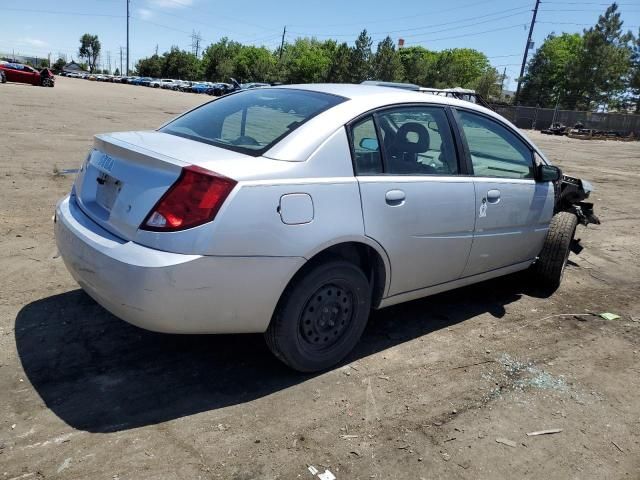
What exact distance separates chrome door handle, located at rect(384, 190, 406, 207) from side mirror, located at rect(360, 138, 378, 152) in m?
0.30

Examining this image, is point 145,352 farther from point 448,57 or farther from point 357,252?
point 448,57

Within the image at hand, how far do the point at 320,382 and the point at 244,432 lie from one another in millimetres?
660

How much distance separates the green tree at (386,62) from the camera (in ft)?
247

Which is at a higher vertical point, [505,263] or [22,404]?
[505,263]

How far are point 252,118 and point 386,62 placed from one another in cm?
7707

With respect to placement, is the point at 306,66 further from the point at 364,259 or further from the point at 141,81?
the point at 364,259

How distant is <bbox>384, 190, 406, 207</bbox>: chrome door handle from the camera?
325cm

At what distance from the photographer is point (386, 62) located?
75750 millimetres

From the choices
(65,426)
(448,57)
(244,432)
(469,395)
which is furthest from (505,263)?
(448,57)

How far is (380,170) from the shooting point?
3.30 m

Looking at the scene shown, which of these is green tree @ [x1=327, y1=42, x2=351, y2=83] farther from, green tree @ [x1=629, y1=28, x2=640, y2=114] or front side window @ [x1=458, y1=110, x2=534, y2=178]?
front side window @ [x1=458, y1=110, x2=534, y2=178]

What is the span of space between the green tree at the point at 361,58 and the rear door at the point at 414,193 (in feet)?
245

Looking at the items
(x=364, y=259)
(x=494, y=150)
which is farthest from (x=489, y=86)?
(x=364, y=259)

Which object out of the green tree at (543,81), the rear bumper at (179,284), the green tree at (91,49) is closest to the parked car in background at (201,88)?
the green tree at (543,81)
